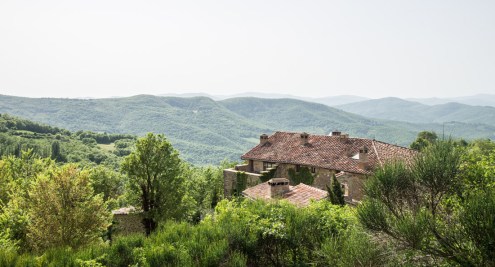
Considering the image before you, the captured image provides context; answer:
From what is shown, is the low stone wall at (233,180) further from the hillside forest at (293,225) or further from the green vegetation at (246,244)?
the green vegetation at (246,244)

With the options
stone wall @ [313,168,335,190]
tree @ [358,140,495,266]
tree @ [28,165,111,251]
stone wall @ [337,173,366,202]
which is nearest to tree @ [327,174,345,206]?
stone wall @ [337,173,366,202]

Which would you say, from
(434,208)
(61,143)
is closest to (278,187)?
(434,208)

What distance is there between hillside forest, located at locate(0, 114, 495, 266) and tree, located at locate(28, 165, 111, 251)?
0.19 ft

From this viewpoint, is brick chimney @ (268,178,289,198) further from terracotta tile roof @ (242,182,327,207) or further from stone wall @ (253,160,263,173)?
stone wall @ (253,160,263,173)

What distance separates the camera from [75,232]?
22.6 m

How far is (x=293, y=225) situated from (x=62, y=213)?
13.8m

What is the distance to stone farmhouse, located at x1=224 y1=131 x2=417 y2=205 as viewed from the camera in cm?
→ 3453

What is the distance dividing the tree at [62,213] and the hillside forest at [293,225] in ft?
0.19

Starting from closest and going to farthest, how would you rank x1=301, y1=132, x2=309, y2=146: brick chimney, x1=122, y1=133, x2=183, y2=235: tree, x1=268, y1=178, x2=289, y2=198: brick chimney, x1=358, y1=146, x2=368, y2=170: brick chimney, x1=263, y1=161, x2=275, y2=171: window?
x1=122, y1=133, x2=183, y2=235: tree
x1=268, y1=178, x2=289, y2=198: brick chimney
x1=358, y1=146, x2=368, y2=170: brick chimney
x1=263, y1=161, x2=275, y2=171: window
x1=301, y1=132, x2=309, y2=146: brick chimney

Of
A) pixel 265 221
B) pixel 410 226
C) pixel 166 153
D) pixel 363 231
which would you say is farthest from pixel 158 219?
pixel 410 226

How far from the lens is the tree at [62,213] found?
2177 cm

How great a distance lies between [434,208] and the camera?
14.2 metres

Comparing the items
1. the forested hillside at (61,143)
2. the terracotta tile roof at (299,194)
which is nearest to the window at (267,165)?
the terracotta tile roof at (299,194)

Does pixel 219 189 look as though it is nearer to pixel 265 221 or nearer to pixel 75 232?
pixel 75 232
